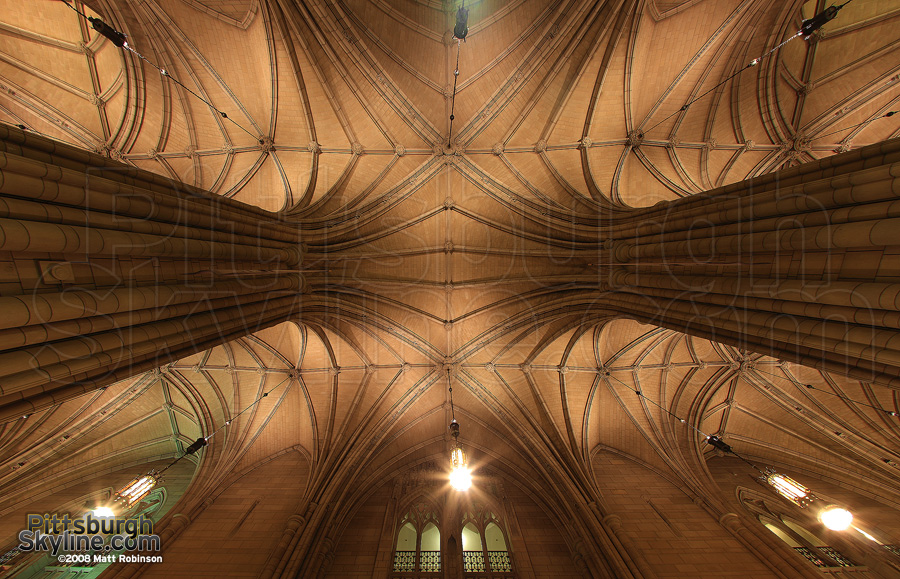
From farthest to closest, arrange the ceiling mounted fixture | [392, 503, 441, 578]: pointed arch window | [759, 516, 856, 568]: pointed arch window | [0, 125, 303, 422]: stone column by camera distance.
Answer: [392, 503, 441, 578]: pointed arch window → the ceiling mounted fixture → [759, 516, 856, 568]: pointed arch window → [0, 125, 303, 422]: stone column

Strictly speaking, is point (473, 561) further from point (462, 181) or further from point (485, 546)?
point (462, 181)

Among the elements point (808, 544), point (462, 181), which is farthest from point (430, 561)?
point (462, 181)

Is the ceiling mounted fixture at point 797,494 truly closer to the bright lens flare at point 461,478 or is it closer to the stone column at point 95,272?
the bright lens flare at point 461,478

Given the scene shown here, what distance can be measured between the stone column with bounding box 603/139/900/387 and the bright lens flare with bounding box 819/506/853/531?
9.44m

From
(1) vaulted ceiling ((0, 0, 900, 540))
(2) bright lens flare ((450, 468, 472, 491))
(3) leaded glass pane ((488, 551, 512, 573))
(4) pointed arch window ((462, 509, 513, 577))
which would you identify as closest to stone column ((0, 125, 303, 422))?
(1) vaulted ceiling ((0, 0, 900, 540))

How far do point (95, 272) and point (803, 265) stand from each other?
10410mm

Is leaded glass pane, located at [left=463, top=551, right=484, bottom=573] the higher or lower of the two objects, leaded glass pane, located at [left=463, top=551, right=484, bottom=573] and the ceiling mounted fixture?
the lower

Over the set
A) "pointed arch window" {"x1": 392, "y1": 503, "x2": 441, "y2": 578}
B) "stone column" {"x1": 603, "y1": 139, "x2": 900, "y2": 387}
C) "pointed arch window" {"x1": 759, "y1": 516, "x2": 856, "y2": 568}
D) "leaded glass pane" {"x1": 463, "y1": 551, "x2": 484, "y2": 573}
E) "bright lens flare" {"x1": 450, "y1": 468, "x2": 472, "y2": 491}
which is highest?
"stone column" {"x1": 603, "y1": 139, "x2": 900, "y2": 387}

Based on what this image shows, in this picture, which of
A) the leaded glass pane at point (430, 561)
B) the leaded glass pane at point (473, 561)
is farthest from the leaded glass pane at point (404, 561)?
the leaded glass pane at point (473, 561)

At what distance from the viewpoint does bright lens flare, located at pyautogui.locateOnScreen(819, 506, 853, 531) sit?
10.5 m

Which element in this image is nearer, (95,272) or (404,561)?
(95,272)

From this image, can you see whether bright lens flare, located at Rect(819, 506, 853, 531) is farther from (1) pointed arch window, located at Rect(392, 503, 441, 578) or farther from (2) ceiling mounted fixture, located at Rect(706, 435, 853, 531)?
(1) pointed arch window, located at Rect(392, 503, 441, 578)

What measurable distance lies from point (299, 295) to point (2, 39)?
444 inches

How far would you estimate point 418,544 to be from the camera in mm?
11734
